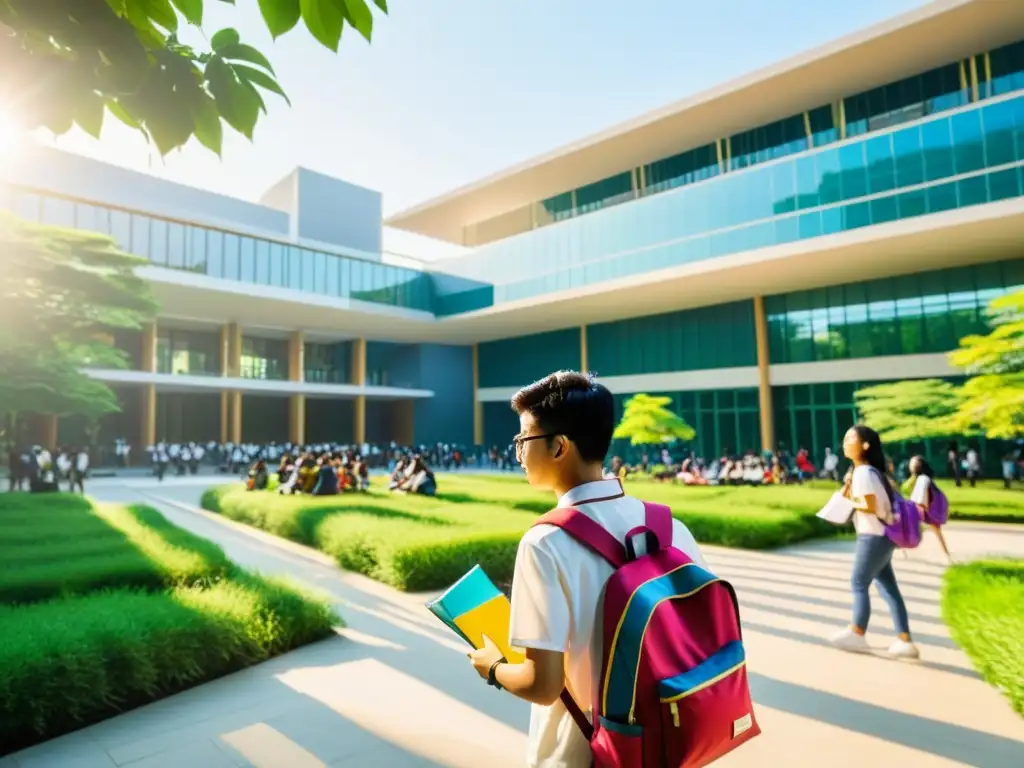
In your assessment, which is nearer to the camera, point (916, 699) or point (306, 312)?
point (916, 699)

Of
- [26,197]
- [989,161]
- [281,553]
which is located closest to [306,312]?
[26,197]

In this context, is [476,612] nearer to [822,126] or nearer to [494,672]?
[494,672]

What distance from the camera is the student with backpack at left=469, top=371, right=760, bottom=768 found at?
148 cm

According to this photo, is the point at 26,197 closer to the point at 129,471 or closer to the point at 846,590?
the point at 129,471

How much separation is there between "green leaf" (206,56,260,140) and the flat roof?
79.9 feet

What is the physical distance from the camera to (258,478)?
683 inches

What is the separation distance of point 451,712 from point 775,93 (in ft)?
85.9

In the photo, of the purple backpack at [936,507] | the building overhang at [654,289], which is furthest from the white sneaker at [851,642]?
the building overhang at [654,289]

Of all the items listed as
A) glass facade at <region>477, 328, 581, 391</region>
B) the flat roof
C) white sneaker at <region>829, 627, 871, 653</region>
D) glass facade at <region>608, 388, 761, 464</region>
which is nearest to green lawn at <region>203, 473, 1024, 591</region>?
white sneaker at <region>829, 627, 871, 653</region>

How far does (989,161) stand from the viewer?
61.2ft

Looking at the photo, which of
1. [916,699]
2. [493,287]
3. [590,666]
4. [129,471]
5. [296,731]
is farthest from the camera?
[493,287]

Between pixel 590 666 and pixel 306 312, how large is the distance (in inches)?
1314

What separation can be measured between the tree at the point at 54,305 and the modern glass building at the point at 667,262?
1072cm

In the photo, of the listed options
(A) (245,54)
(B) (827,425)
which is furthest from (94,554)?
(B) (827,425)
